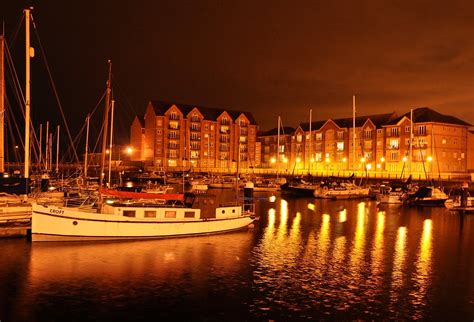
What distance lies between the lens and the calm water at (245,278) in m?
19.8

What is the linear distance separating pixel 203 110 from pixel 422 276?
388 ft

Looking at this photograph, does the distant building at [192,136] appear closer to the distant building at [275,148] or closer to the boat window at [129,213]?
the distant building at [275,148]

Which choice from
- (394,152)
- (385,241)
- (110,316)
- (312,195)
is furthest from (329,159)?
(110,316)

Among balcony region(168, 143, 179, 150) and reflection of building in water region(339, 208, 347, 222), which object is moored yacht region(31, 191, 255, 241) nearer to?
reflection of building in water region(339, 208, 347, 222)

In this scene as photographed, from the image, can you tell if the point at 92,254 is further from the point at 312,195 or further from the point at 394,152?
the point at 394,152

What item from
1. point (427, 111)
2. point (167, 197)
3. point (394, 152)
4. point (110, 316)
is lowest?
point (110, 316)

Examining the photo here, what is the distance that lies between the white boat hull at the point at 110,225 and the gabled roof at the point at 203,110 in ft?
314

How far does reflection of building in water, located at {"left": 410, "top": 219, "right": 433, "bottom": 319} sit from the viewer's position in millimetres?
21312

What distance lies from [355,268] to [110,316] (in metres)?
15.0

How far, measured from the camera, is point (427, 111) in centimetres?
10369

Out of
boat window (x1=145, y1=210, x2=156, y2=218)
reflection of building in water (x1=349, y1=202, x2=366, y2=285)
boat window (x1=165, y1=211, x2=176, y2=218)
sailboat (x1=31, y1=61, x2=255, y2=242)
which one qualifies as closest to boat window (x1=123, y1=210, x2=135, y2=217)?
sailboat (x1=31, y1=61, x2=255, y2=242)

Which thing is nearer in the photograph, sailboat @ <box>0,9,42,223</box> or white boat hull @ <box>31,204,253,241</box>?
white boat hull @ <box>31,204,253,241</box>

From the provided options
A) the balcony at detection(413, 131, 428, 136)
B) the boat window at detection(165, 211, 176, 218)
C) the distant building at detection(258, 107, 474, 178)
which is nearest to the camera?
the boat window at detection(165, 211, 176, 218)

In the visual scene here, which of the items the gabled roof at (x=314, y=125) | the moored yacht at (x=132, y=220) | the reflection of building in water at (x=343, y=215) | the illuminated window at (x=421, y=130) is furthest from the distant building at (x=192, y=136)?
the moored yacht at (x=132, y=220)
